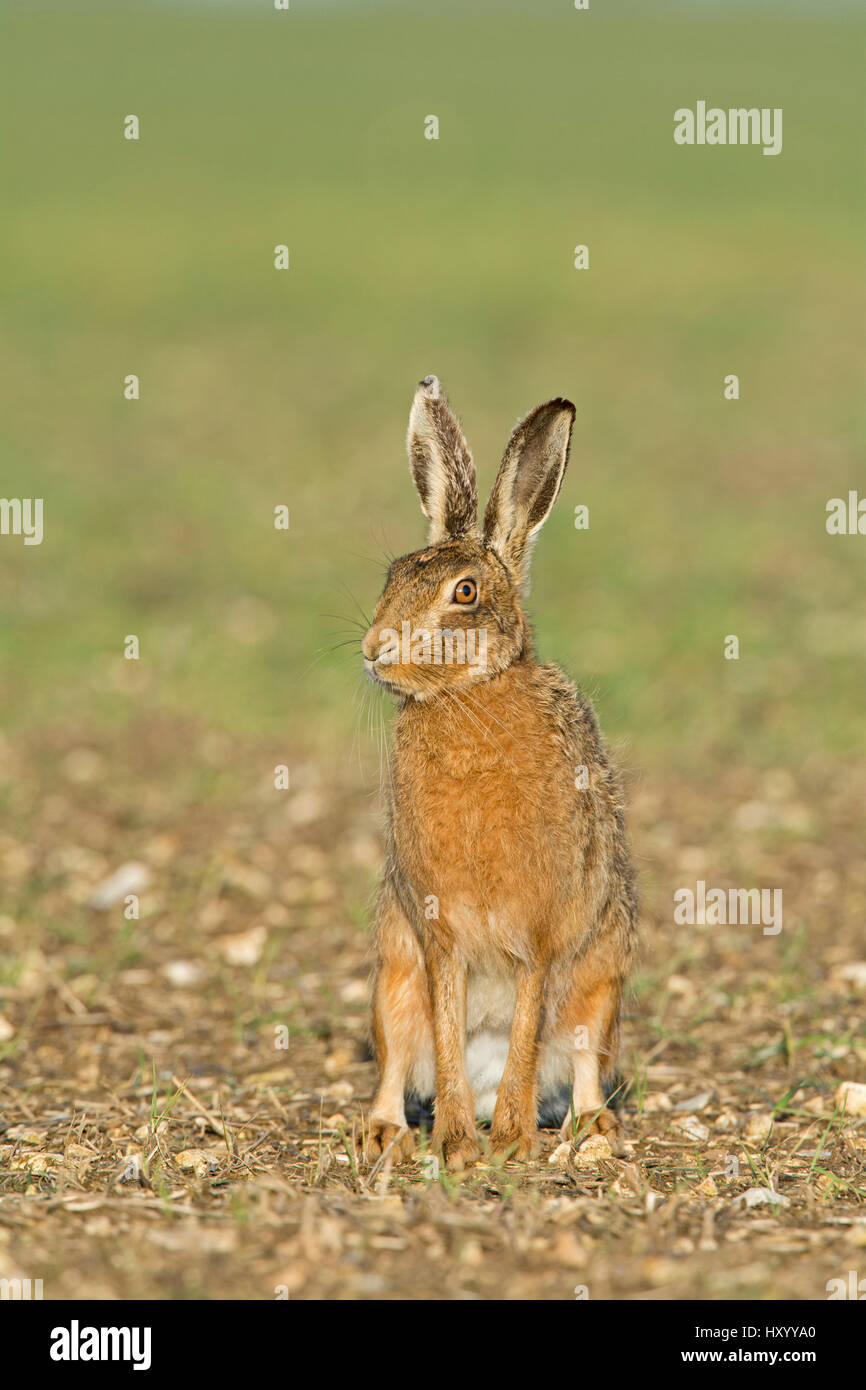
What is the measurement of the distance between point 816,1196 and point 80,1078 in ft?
9.33

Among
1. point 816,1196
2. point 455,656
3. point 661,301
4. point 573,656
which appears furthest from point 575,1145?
point 661,301

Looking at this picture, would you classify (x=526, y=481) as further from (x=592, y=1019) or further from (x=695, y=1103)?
(x=695, y=1103)

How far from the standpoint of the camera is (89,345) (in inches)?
869

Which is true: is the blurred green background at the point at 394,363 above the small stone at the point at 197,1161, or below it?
above

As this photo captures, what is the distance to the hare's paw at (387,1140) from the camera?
5.39 metres

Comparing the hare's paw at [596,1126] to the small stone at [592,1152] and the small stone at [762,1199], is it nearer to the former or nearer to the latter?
the small stone at [592,1152]

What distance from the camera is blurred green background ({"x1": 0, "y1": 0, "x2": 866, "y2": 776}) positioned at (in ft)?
37.2

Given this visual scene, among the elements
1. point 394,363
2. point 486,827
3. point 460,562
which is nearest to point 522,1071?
point 486,827

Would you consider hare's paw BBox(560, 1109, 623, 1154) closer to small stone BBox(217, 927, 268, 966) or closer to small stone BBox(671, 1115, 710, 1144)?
small stone BBox(671, 1115, 710, 1144)

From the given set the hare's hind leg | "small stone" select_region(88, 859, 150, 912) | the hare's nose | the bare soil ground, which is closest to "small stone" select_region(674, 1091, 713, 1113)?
the bare soil ground

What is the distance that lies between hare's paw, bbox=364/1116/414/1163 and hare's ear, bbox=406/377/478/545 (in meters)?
1.95

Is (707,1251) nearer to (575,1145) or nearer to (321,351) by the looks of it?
(575,1145)

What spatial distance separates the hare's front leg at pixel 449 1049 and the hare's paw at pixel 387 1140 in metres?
0.10

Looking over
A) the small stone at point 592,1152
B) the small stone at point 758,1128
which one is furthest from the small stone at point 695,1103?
the small stone at point 592,1152
